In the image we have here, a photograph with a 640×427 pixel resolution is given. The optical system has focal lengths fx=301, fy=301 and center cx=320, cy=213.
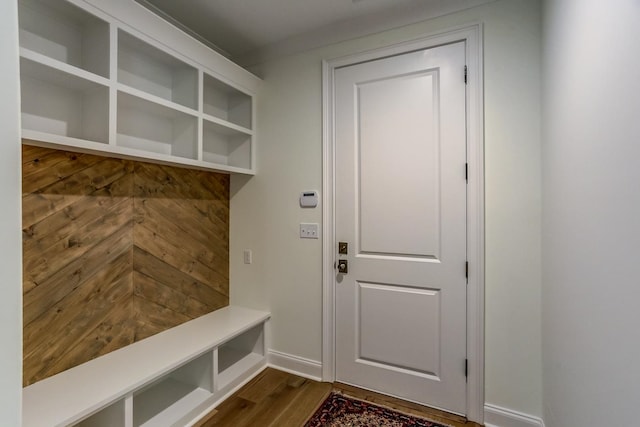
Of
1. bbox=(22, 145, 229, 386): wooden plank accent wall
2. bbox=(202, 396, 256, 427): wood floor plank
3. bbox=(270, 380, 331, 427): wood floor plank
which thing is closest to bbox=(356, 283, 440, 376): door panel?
bbox=(270, 380, 331, 427): wood floor plank

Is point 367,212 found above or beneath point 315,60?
beneath

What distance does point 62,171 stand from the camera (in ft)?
5.12

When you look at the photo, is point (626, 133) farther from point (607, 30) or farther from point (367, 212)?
point (367, 212)

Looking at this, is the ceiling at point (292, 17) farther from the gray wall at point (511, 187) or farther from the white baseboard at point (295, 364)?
the white baseboard at point (295, 364)

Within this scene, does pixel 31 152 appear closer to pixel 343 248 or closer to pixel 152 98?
pixel 152 98

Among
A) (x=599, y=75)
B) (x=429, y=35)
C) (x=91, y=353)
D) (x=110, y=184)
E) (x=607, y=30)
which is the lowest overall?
(x=91, y=353)

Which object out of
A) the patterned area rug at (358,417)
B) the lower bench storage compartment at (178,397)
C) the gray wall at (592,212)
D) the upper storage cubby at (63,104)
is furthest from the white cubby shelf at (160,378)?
the gray wall at (592,212)

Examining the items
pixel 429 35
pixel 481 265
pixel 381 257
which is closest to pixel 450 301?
pixel 481 265

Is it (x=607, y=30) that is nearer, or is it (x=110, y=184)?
(x=607, y=30)

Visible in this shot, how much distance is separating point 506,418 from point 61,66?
2.86m

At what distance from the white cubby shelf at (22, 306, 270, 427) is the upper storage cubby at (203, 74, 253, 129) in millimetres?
1598

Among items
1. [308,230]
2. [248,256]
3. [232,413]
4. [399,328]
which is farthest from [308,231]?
[232,413]

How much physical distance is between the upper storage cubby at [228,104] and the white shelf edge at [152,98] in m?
0.47

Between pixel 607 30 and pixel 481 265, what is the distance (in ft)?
4.06
